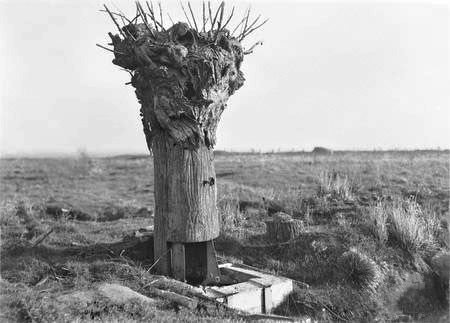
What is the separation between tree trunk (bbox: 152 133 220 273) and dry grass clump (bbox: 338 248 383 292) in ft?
6.99

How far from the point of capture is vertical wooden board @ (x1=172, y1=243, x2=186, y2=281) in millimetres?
6410

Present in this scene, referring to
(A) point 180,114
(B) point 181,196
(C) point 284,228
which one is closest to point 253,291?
(B) point 181,196

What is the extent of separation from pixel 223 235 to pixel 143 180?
14.5 meters

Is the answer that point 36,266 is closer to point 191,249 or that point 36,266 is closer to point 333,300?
point 191,249

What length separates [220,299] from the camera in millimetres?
5590

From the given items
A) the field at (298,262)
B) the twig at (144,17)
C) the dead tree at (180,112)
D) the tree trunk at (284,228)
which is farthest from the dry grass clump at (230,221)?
the twig at (144,17)

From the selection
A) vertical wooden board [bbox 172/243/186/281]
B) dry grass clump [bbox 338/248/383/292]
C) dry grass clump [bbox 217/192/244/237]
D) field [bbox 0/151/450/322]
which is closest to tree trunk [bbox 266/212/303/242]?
field [bbox 0/151/450/322]

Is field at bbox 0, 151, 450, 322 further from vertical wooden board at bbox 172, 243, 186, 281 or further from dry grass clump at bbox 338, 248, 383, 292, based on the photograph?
vertical wooden board at bbox 172, 243, 186, 281

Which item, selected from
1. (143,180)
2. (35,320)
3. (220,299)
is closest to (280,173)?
(143,180)

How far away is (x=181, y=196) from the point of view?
6469mm

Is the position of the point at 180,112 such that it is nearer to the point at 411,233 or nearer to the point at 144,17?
the point at 144,17

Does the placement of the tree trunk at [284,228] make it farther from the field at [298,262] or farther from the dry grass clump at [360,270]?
the dry grass clump at [360,270]

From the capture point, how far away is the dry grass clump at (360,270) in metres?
6.79

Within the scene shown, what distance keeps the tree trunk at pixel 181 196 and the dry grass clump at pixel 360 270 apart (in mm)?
2130
